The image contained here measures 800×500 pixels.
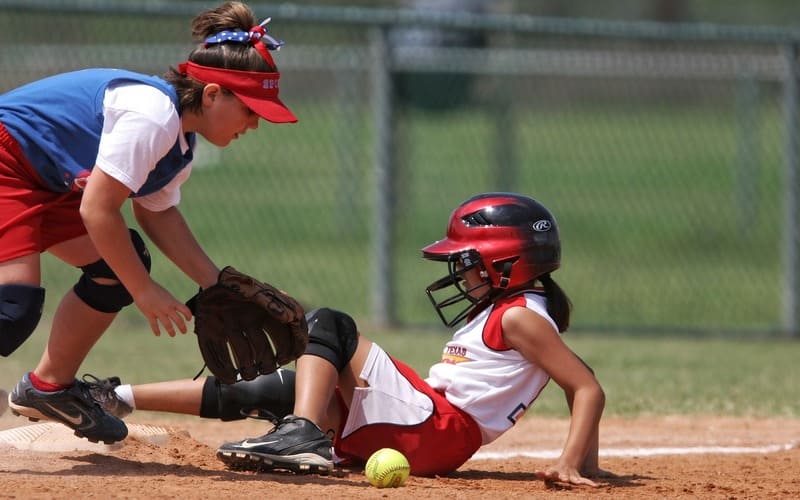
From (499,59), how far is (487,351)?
6.88 meters

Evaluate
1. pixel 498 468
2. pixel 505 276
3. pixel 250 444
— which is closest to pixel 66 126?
pixel 250 444

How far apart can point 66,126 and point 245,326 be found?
913 mm

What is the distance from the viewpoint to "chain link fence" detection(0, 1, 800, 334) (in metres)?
9.21

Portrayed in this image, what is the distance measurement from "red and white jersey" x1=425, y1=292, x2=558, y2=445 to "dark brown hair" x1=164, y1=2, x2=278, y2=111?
1.17 metres

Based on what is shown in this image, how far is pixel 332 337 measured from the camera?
14.5ft

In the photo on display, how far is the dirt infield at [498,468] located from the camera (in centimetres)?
386

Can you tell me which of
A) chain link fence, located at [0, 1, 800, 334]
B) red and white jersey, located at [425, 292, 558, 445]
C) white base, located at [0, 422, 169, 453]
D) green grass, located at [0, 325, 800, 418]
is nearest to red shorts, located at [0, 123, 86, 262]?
white base, located at [0, 422, 169, 453]

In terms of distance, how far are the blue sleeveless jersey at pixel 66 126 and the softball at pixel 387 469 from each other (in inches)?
47.8

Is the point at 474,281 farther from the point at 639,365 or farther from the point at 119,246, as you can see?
the point at 639,365

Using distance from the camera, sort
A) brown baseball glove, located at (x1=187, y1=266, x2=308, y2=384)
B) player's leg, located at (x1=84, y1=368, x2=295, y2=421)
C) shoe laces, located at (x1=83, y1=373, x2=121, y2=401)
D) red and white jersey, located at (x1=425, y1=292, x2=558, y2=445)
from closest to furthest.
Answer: brown baseball glove, located at (x1=187, y1=266, x2=308, y2=384)
red and white jersey, located at (x1=425, y1=292, x2=558, y2=445)
shoe laces, located at (x1=83, y1=373, x2=121, y2=401)
player's leg, located at (x1=84, y1=368, x2=295, y2=421)

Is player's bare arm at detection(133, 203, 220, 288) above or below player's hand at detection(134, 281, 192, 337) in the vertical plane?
above

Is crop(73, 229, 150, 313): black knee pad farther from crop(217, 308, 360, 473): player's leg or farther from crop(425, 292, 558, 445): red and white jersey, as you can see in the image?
crop(425, 292, 558, 445): red and white jersey

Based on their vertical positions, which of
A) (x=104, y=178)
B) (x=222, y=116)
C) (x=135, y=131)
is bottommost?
(x=104, y=178)

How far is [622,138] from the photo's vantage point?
15.4 metres
